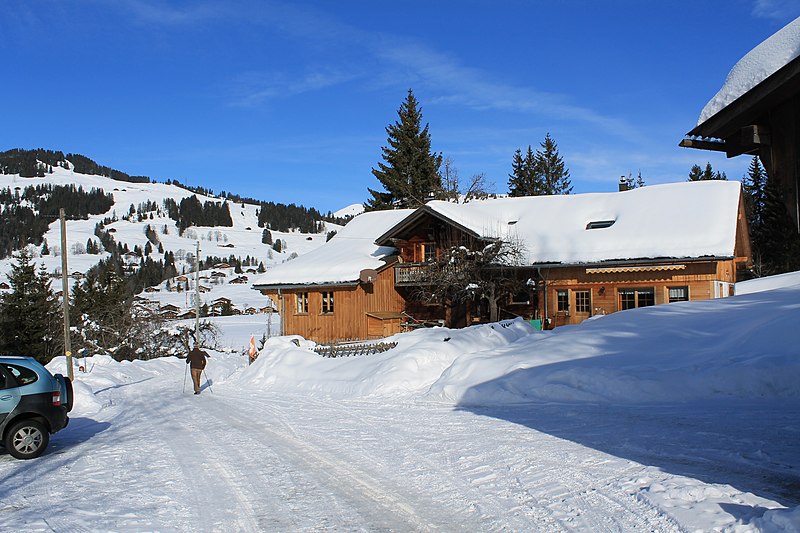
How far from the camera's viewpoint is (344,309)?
35.4m

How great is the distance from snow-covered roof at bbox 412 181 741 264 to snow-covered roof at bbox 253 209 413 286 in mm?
4888

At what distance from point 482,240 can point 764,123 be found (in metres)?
26.5

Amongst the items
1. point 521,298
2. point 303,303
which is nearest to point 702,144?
point 521,298

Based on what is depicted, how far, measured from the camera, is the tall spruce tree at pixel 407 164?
2448 inches

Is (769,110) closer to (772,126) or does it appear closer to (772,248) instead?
(772,126)

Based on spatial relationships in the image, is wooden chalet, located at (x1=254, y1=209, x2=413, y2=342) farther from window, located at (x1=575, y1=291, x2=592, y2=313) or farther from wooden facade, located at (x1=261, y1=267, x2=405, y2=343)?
window, located at (x1=575, y1=291, x2=592, y2=313)

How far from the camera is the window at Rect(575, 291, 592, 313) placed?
3056 centimetres

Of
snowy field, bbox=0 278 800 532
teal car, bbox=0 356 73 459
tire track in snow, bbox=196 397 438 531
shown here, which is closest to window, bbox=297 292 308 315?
snowy field, bbox=0 278 800 532

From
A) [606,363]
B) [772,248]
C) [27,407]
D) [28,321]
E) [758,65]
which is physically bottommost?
[606,363]

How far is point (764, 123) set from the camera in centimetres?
587

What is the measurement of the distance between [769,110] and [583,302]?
1014 inches

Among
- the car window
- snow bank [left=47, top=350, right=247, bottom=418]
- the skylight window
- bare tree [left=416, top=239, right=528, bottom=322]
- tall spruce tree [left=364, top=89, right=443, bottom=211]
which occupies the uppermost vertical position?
tall spruce tree [left=364, top=89, right=443, bottom=211]

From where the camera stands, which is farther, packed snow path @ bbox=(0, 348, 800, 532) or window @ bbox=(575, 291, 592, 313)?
window @ bbox=(575, 291, 592, 313)

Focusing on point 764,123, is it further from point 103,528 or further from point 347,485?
point 103,528
